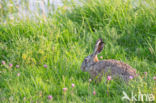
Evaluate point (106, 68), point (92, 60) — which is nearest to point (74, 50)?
point (92, 60)

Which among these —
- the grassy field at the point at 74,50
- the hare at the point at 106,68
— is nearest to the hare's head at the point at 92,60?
the hare at the point at 106,68

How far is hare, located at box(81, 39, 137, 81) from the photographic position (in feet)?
12.8

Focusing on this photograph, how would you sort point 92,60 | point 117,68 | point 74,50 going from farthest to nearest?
point 74,50, point 92,60, point 117,68

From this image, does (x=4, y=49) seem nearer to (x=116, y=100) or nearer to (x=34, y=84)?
(x=34, y=84)

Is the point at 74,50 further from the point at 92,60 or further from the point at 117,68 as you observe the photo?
the point at 117,68

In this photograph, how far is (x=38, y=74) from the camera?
170 inches

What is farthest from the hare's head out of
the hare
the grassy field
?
the grassy field

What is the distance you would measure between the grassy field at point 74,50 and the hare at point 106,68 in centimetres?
11

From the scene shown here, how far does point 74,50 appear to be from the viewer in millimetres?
5094

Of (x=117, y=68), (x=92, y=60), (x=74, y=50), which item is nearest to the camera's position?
(x=117, y=68)

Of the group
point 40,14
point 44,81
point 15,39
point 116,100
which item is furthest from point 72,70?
point 40,14

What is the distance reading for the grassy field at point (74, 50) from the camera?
376cm

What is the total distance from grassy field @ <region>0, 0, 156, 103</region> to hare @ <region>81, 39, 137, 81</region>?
11 cm

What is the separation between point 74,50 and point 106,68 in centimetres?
114
